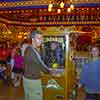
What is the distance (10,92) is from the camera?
9562mm

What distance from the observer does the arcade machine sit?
666 centimetres

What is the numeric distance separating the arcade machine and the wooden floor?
6.52ft

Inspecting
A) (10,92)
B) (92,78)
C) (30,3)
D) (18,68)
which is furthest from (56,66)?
(30,3)

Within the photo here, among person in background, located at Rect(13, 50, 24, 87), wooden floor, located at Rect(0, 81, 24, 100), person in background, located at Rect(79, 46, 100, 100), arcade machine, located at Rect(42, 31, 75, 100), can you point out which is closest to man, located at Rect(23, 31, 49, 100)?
person in background, located at Rect(79, 46, 100, 100)

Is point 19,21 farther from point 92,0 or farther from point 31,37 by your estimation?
point 31,37

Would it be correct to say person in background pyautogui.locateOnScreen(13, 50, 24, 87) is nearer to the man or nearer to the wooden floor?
the wooden floor

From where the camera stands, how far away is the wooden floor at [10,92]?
8727 mm

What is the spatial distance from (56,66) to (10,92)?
10.6 feet

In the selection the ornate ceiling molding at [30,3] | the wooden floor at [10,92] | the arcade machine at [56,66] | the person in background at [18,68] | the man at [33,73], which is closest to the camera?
the man at [33,73]

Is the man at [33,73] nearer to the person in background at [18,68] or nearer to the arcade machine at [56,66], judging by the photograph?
the arcade machine at [56,66]

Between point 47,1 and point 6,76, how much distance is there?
13.5 ft

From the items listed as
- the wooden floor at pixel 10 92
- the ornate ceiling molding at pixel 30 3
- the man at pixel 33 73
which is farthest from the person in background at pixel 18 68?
the man at pixel 33 73

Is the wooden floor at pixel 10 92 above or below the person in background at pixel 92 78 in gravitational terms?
below

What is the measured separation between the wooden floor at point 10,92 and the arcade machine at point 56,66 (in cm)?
199
